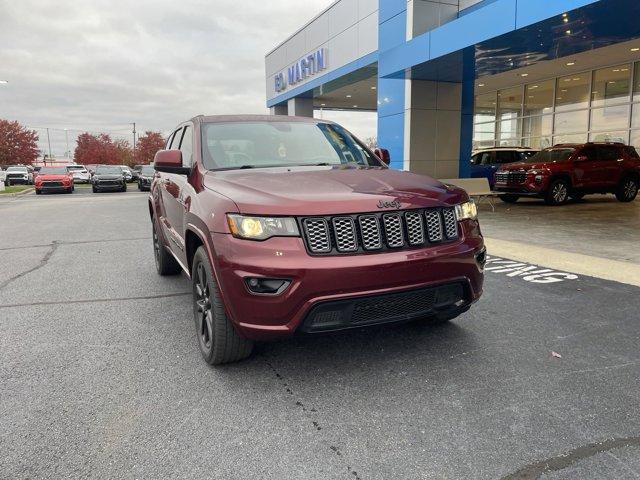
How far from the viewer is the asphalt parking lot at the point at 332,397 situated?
2.42 m

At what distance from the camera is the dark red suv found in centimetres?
1419

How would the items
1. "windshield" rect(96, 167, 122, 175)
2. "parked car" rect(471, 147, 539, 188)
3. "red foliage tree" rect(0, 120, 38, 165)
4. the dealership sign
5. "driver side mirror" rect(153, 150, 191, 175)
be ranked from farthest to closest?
"red foliage tree" rect(0, 120, 38, 165) → "windshield" rect(96, 167, 122, 175) → the dealership sign → "parked car" rect(471, 147, 539, 188) → "driver side mirror" rect(153, 150, 191, 175)

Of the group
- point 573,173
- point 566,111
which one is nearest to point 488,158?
point 573,173

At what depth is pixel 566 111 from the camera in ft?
71.2

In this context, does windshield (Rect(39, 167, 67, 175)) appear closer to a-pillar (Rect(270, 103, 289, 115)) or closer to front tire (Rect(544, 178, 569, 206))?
a-pillar (Rect(270, 103, 289, 115))

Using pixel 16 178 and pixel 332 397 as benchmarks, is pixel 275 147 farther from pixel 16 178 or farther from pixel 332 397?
pixel 16 178

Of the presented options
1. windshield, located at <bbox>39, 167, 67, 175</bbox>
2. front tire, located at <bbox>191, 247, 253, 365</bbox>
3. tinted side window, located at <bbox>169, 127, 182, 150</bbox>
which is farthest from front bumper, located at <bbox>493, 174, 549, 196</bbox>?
windshield, located at <bbox>39, 167, 67, 175</bbox>

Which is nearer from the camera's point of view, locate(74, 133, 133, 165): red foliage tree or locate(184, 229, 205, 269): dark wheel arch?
locate(184, 229, 205, 269): dark wheel arch

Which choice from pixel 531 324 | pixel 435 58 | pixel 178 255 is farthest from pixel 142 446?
pixel 435 58

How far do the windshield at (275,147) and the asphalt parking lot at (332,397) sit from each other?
148 cm

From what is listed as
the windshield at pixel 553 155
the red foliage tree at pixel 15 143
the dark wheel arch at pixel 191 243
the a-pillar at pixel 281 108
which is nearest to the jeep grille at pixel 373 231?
the dark wheel arch at pixel 191 243

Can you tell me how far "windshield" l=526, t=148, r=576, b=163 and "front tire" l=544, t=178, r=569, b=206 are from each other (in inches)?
25.1

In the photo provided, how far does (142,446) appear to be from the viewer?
2.56m

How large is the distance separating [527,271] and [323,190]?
4.13m
